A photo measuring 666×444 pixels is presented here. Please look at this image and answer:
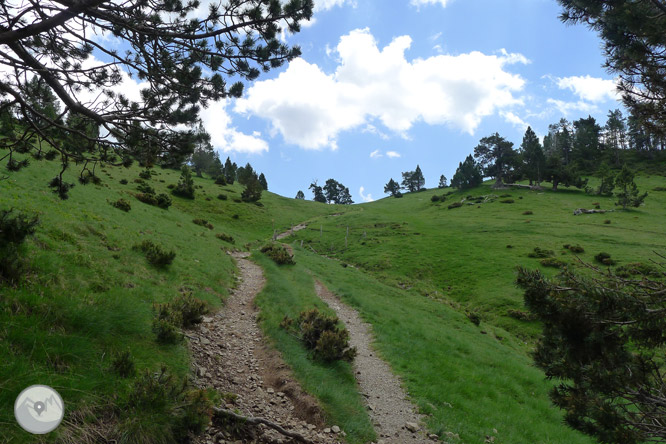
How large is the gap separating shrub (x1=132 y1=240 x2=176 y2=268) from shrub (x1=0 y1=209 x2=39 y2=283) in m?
5.34

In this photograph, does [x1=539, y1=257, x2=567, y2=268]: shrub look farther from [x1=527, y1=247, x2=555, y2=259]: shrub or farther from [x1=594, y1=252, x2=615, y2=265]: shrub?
[x1=594, y1=252, x2=615, y2=265]: shrub

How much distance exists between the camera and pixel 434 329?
17594 mm

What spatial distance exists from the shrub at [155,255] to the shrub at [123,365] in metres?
8.77

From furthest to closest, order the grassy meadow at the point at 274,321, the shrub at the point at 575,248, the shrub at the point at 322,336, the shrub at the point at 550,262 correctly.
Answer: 1. the shrub at the point at 575,248
2. the shrub at the point at 550,262
3. the shrub at the point at 322,336
4. the grassy meadow at the point at 274,321

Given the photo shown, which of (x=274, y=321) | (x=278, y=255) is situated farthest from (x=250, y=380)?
(x=278, y=255)

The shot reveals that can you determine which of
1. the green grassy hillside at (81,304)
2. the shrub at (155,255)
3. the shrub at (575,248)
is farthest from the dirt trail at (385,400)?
the shrub at (575,248)

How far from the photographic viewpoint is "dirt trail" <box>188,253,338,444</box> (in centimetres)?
618

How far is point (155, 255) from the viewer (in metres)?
13.1

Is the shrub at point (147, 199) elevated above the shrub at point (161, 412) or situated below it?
above

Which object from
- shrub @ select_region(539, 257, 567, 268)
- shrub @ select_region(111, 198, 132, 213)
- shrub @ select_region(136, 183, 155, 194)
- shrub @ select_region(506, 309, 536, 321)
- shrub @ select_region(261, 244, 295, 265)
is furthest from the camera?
shrub @ select_region(136, 183, 155, 194)

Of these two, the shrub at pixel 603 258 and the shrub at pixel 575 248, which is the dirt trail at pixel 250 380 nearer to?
the shrub at pixel 603 258

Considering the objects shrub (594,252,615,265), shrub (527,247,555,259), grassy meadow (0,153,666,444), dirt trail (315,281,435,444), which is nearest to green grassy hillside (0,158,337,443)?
grassy meadow (0,153,666,444)

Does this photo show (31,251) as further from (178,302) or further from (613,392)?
(613,392)

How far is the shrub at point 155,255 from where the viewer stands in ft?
42.7
